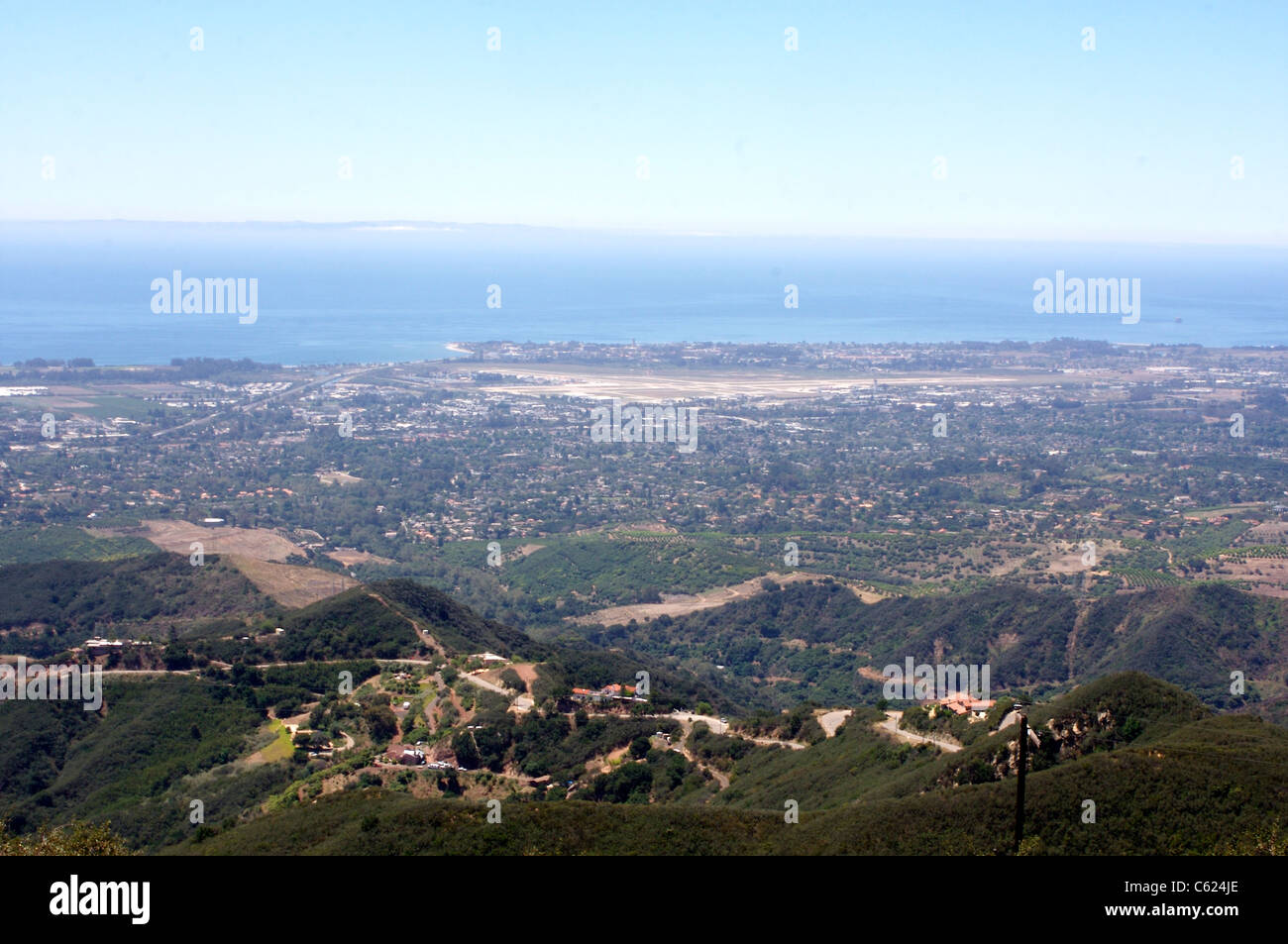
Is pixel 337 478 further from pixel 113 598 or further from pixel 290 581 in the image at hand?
pixel 113 598

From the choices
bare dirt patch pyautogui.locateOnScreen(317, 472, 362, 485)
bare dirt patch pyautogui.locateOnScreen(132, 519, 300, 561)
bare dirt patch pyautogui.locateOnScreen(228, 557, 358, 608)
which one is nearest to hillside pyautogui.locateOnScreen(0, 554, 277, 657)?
bare dirt patch pyautogui.locateOnScreen(228, 557, 358, 608)

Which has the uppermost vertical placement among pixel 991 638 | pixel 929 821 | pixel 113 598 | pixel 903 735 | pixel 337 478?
pixel 929 821

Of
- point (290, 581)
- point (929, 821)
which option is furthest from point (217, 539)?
point (929, 821)

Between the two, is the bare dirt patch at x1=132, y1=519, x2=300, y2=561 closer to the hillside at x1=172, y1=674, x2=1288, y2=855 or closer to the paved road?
the paved road

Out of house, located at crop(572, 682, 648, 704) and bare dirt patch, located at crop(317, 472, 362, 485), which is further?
bare dirt patch, located at crop(317, 472, 362, 485)

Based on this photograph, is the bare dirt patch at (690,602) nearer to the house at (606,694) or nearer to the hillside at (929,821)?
the house at (606,694)

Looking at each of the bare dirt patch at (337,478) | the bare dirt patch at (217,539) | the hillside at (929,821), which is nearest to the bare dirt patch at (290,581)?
the bare dirt patch at (217,539)

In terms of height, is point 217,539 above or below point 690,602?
above

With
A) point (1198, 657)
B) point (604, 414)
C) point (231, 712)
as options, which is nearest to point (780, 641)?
point (1198, 657)

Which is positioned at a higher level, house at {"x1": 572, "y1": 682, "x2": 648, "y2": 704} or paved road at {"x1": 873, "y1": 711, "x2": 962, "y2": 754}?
paved road at {"x1": 873, "y1": 711, "x2": 962, "y2": 754}

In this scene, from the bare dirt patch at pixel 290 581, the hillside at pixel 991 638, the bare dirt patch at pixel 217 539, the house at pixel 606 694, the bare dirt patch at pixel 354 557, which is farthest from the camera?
the bare dirt patch at pixel 354 557

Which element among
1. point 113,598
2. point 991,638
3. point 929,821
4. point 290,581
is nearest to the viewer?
point 929,821
